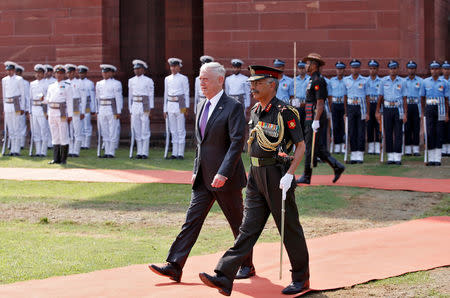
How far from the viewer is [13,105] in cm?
2048

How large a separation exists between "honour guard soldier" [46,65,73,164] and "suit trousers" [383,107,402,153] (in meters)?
6.93

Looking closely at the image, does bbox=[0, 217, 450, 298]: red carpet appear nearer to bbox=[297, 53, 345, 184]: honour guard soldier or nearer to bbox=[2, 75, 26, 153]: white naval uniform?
bbox=[297, 53, 345, 184]: honour guard soldier

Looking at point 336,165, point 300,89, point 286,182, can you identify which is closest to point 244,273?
point 286,182

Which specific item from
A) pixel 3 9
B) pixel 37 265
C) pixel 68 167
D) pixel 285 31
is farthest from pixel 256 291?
pixel 3 9

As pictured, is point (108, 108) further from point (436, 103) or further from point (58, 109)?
point (436, 103)

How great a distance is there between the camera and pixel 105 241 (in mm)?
9375

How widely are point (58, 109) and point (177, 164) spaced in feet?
9.82

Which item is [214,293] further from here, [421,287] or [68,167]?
[68,167]

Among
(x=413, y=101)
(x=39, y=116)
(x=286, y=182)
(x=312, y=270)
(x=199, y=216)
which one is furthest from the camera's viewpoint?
(x=39, y=116)

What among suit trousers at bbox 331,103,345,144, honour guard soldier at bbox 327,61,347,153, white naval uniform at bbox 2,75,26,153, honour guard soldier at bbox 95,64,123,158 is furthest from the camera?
white naval uniform at bbox 2,75,26,153

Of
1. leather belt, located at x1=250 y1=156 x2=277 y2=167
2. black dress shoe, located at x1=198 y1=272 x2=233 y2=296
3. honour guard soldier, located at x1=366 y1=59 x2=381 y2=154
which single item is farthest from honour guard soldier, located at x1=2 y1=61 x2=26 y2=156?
black dress shoe, located at x1=198 y1=272 x2=233 y2=296

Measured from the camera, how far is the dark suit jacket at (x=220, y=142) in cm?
729

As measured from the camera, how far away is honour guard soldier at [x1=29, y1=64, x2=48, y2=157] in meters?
20.1

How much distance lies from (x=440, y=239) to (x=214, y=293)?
3342mm
